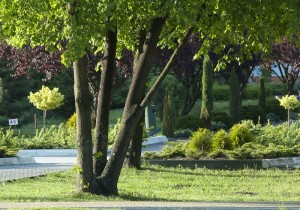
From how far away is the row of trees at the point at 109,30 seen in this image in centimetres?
1385

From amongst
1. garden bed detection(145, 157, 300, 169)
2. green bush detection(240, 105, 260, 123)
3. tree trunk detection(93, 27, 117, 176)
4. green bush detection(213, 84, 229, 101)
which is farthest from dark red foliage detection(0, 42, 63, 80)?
green bush detection(213, 84, 229, 101)

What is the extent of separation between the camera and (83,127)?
15195 mm

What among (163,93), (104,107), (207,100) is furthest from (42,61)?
(104,107)

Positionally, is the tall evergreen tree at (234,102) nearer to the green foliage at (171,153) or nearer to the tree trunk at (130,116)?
the green foliage at (171,153)

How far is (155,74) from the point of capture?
157 feet

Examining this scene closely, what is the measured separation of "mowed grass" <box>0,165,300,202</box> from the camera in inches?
606

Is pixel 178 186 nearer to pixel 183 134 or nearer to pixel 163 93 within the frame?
pixel 183 134

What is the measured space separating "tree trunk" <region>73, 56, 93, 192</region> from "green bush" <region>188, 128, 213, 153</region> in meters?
9.36

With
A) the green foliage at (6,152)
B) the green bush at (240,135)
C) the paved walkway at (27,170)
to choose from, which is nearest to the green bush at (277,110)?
the green bush at (240,135)

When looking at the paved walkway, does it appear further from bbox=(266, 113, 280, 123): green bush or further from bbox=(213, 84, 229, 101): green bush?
bbox=(213, 84, 229, 101): green bush

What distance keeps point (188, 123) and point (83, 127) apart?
22.7m

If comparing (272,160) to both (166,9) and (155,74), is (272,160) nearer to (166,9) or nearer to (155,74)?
(166,9)

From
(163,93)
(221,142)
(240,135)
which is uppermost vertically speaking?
(163,93)

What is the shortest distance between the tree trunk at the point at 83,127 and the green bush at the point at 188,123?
72.3 feet
